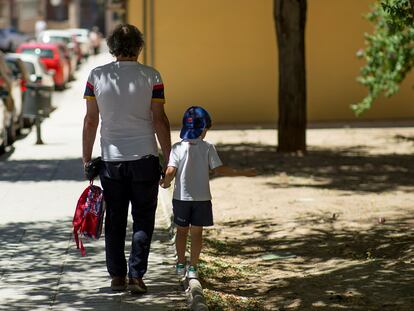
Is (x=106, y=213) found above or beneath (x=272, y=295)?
above

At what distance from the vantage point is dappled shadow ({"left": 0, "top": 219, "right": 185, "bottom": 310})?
774 centimetres

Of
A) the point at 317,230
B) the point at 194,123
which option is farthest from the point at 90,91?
the point at 317,230

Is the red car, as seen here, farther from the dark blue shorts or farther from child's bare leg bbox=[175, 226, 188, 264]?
the dark blue shorts

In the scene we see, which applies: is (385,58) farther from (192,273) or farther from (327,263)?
(192,273)

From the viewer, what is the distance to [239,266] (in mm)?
9758

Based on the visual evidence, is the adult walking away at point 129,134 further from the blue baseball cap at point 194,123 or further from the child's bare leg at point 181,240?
the child's bare leg at point 181,240

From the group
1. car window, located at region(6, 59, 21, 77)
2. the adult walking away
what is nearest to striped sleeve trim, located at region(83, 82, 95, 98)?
the adult walking away

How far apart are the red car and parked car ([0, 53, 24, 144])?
41.5ft

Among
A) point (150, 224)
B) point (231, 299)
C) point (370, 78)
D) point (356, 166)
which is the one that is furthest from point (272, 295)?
point (370, 78)

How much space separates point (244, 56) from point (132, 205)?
55.0 ft

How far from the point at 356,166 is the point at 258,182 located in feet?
7.74

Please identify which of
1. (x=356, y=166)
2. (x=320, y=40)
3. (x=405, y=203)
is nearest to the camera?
(x=405, y=203)

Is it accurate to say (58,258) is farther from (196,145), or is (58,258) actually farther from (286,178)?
(286,178)

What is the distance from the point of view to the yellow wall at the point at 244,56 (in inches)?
952
